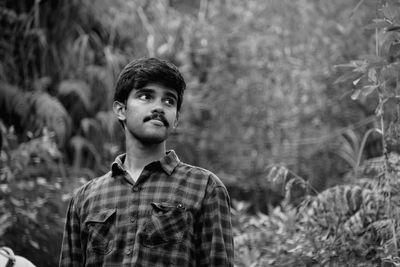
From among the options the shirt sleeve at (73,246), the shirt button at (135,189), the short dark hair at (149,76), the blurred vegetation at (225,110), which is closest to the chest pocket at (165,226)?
the shirt button at (135,189)

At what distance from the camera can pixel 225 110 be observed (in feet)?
26.8

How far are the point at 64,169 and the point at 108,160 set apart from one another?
629 mm

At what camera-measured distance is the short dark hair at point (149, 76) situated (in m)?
2.64

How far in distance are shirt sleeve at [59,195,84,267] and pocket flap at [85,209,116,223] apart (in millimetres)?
121

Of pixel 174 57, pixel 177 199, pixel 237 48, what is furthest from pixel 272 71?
pixel 177 199

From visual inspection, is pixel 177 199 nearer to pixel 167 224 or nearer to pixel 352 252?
pixel 167 224

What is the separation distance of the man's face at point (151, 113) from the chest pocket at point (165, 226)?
0.94ft

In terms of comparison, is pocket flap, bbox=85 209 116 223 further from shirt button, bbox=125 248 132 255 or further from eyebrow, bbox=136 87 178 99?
eyebrow, bbox=136 87 178 99

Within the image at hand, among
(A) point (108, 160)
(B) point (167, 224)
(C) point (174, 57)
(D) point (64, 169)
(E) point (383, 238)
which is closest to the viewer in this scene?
(B) point (167, 224)

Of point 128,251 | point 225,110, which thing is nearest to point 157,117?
point 128,251

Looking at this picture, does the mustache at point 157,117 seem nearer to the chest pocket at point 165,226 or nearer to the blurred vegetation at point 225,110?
the chest pocket at point 165,226

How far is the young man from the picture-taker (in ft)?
8.05

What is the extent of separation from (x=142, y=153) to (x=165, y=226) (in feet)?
1.17

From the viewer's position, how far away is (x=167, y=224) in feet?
8.08
